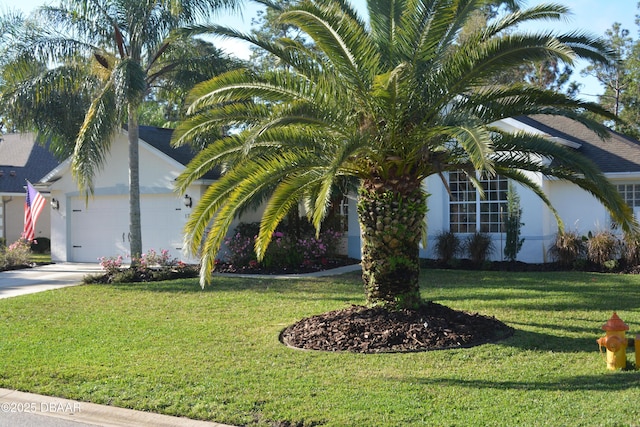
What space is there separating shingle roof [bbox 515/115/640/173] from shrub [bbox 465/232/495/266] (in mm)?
3542

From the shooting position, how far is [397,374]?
7383 millimetres

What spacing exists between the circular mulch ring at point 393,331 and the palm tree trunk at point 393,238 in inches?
10.7

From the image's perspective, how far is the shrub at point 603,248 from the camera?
55.3 feet

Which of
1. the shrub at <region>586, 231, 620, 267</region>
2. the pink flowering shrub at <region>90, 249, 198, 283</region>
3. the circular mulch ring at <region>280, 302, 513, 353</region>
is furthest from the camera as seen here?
the shrub at <region>586, 231, 620, 267</region>

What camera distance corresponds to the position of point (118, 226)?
68.6ft

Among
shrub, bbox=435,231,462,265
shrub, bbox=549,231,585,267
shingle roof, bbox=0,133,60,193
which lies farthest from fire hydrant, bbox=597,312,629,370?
shingle roof, bbox=0,133,60,193

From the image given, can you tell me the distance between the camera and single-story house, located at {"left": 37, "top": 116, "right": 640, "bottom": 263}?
18312mm

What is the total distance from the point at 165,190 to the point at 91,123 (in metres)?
4.59

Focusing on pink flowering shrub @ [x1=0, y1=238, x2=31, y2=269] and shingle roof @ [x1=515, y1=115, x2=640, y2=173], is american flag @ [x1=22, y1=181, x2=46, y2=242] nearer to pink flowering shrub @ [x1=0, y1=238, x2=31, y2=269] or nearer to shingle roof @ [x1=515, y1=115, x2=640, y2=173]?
pink flowering shrub @ [x1=0, y1=238, x2=31, y2=269]

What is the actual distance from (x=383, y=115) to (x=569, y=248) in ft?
34.2

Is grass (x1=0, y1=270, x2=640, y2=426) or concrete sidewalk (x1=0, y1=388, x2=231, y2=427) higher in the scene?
grass (x1=0, y1=270, x2=640, y2=426)

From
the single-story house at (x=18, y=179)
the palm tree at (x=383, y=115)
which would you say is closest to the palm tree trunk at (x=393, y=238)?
the palm tree at (x=383, y=115)

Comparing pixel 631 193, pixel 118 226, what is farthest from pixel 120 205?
pixel 631 193

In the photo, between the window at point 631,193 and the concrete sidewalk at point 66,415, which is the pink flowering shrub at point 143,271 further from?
the window at point 631,193
